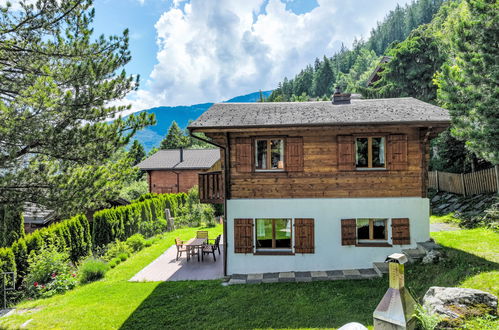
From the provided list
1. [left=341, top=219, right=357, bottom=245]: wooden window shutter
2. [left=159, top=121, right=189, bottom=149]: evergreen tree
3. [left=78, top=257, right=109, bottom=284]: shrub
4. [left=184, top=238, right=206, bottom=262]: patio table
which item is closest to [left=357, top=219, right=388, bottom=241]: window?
[left=341, top=219, right=357, bottom=245]: wooden window shutter

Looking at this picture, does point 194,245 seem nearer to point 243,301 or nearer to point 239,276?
point 239,276

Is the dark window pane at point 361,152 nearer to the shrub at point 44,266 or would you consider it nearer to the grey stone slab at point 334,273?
the grey stone slab at point 334,273

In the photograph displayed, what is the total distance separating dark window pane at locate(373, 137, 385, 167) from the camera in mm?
11023

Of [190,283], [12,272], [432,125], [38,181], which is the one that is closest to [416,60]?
[432,125]

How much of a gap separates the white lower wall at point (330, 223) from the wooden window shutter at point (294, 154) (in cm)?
121

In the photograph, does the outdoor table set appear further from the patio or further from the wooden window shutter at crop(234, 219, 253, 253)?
the wooden window shutter at crop(234, 219, 253, 253)

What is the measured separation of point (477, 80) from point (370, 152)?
6.90 metres

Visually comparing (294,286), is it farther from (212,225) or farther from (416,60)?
(416,60)

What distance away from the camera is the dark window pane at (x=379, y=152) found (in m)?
11.0

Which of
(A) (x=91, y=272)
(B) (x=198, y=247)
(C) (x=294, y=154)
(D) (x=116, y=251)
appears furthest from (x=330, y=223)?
(D) (x=116, y=251)

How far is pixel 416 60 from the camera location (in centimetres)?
2684

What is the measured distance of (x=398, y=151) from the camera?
1078 centimetres

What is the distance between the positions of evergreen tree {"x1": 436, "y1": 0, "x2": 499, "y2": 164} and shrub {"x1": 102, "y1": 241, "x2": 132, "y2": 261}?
17488 mm

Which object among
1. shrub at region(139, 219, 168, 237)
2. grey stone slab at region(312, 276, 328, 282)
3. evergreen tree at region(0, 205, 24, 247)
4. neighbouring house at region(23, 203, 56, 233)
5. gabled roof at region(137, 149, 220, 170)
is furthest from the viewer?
gabled roof at region(137, 149, 220, 170)
